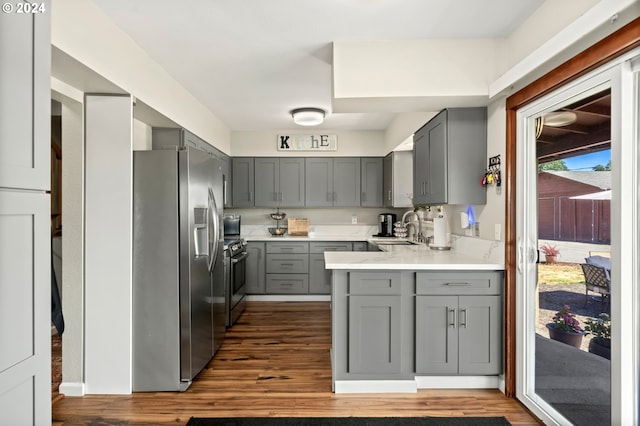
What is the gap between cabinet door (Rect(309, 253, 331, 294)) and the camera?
547 centimetres

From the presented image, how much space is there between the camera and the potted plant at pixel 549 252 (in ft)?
7.40

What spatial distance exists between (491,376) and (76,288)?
308cm

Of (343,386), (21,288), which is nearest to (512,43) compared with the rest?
(343,386)

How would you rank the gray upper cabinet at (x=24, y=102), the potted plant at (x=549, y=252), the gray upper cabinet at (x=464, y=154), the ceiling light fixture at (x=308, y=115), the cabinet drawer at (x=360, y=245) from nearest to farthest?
the gray upper cabinet at (x=24, y=102) → the potted plant at (x=549, y=252) → the gray upper cabinet at (x=464, y=154) → the ceiling light fixture at (x=308, y=115) → the cabinet drawer at (x=360, y=245)

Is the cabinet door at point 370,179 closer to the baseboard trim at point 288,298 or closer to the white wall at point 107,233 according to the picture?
the baseboard trim at point 288,298

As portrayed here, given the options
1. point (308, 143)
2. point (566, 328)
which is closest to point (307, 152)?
point (308, 143)

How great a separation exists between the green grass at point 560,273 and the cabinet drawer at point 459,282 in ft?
1.15

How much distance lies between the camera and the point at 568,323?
2.16 metres

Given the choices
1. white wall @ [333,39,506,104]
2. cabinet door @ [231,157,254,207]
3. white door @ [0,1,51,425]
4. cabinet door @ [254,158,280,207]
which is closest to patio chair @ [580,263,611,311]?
white wall @ [333,39,506,104]

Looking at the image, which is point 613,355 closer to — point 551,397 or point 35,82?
point 551,397

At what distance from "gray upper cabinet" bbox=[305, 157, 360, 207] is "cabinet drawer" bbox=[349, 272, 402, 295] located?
3.11m

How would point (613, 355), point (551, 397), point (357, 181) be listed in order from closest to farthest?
point (613, 355) → point (551, 397) → point (357, 181)

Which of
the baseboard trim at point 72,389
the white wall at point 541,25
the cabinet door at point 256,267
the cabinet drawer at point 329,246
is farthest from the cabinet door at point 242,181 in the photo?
the white wall at point 541,25

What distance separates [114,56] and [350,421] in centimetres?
279
